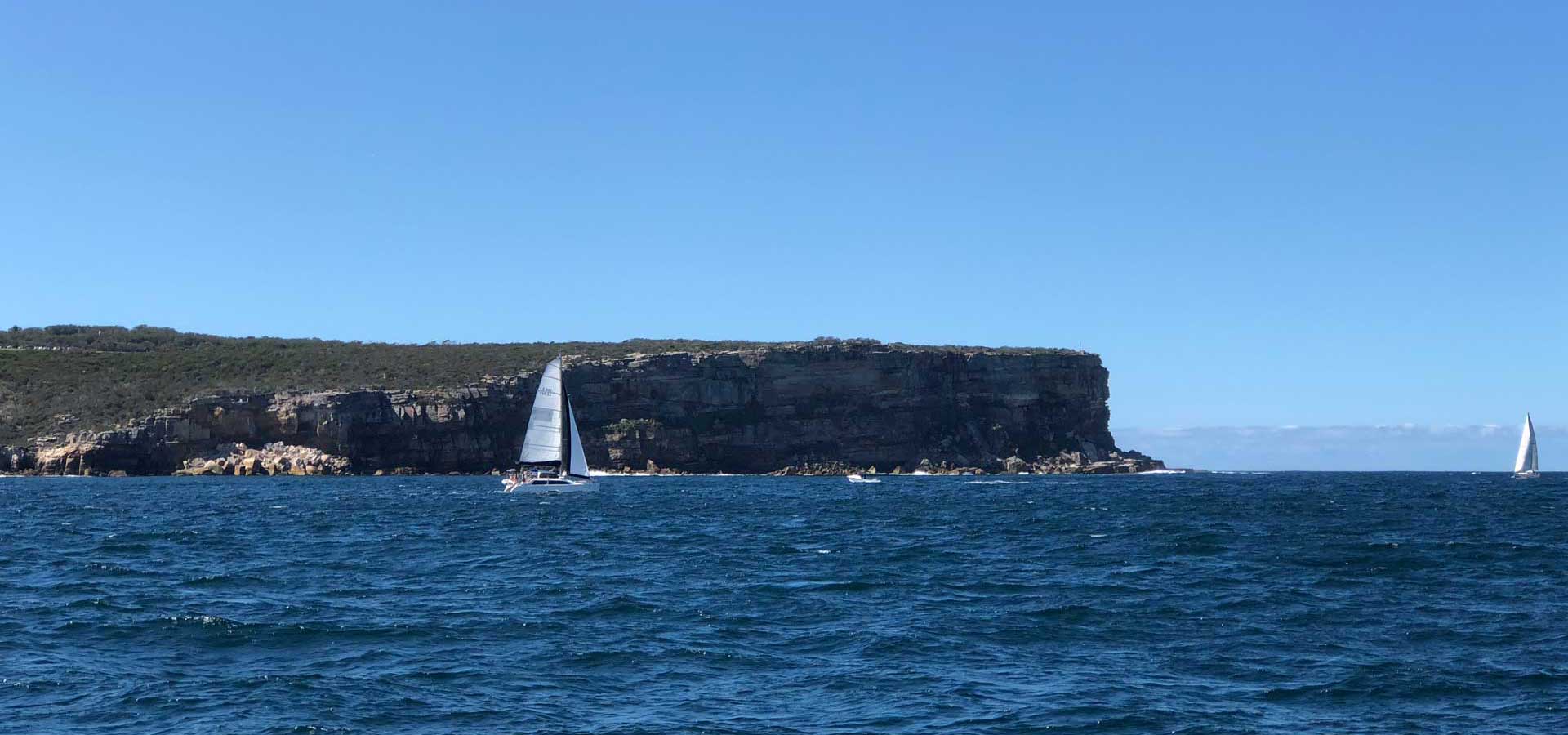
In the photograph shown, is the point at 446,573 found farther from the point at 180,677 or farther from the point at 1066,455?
the point at 1066,455

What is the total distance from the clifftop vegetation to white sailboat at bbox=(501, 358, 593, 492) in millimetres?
49094

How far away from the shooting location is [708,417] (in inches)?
5384

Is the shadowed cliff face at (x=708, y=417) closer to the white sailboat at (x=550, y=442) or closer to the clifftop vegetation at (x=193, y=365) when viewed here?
the clifftop vegetation at (x=193, y=365)

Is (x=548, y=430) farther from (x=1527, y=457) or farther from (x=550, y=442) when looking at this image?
(x=1527, y=457)

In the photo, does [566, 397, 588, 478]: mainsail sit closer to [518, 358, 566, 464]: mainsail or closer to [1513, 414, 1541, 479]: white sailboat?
[518, 358, 566, 464]: mainsail

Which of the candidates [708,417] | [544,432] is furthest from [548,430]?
[708,417]

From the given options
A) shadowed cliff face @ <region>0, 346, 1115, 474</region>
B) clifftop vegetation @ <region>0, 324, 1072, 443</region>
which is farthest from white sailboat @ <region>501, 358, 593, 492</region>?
clifftop vegetation @ <region>0, 324, 1072, 443</region>

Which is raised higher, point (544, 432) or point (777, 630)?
point (544, 432)

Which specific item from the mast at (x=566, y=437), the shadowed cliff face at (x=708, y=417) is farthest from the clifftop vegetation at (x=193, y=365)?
the mast at (x=566, y=437)

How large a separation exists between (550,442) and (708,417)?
2327 inches

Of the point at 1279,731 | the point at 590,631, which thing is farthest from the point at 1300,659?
the point at 590,631

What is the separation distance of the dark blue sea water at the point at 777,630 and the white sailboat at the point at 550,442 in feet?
88.5

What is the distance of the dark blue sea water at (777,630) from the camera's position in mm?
17625

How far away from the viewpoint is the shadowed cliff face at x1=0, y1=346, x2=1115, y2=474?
110812 mm
